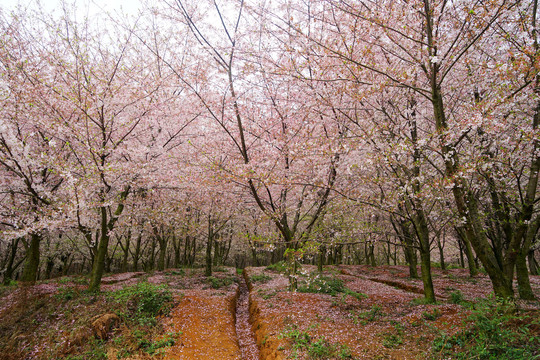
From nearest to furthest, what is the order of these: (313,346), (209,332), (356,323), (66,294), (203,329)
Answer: (313,346) < (356,323) < (209,332) < (203,329) < (66,294)

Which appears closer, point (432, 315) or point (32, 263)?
point (432, 315)

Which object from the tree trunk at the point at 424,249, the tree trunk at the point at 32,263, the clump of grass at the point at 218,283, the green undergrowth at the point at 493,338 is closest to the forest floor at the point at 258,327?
the green undergrowth at the point at 493,338

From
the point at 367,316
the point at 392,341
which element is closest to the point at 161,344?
the point at 392,341

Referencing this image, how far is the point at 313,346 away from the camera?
243 inches

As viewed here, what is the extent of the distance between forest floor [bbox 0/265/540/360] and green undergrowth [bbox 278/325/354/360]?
23 mm

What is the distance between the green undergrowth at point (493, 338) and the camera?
4277 mm

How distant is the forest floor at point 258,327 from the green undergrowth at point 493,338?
0.06ft

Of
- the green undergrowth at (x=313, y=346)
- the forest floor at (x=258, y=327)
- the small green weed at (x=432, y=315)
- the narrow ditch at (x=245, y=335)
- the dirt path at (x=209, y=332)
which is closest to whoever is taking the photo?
the forest floor at (x=258, y=327)

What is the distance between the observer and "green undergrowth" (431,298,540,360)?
4277mm

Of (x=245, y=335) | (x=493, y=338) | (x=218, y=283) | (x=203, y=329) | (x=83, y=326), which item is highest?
(x=493, y=338)

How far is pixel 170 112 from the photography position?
1364cm

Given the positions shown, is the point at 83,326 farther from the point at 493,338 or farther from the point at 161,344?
the point at 493,338

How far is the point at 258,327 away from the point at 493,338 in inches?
240

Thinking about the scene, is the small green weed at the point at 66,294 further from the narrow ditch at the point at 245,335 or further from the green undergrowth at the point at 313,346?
the green undergrowth at the point at 313,346
